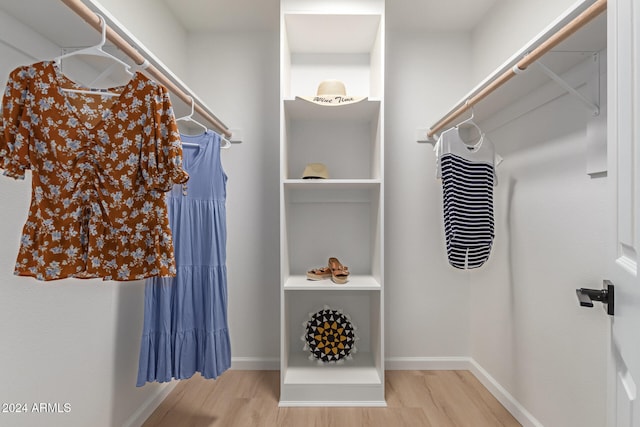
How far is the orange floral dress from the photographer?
1011 mm

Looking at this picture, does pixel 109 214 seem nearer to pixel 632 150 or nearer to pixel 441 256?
pixel 632 150

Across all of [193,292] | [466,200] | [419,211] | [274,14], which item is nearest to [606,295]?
[466,200]

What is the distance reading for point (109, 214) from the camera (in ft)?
3.67

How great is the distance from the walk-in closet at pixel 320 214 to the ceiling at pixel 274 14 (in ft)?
0.05

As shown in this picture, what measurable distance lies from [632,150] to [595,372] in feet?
3.40

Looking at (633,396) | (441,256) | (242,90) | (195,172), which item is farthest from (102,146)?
(441,256)

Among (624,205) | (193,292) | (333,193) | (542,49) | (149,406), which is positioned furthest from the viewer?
(333,193)

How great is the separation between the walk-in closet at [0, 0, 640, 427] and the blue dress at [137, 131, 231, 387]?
0.03 ft

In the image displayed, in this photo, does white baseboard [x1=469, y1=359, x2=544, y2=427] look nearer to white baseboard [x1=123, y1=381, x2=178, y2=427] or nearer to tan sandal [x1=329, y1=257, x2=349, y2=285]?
tan sandal [x1=329, y1=257, x2=349, y2=285]

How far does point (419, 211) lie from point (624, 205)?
1.78 meters

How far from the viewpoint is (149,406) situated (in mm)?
1954

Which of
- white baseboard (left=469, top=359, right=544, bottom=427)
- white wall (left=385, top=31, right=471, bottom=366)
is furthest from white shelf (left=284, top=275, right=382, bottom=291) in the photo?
white baseboard (left=469, top=359, right=544, bottom=427)

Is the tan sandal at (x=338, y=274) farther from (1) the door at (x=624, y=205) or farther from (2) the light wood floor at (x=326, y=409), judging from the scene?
(1) the door at (x=624, y=205)

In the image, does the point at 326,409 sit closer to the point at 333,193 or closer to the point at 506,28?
the point at 333,193
